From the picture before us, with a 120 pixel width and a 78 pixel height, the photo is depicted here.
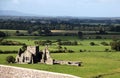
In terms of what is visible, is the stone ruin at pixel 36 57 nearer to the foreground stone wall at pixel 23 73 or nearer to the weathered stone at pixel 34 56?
the weathered stone at pixel 34 56

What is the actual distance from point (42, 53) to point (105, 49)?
2647 centimetres

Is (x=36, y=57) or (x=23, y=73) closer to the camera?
(x=23, y=73)

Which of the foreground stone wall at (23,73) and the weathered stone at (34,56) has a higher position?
the foreground stone wall at (23,73)

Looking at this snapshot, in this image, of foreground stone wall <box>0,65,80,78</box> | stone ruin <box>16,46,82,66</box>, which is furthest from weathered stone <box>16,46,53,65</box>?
foreground stone wall <box>0,65,80,78</box>

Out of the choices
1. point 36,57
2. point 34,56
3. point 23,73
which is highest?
point 23,73

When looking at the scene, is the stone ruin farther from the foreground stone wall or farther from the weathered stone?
the foreground stone wall

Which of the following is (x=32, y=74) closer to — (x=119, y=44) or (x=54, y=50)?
(x=54, y=50)

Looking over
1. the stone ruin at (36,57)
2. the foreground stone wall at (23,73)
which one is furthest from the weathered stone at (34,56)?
the foreground stone wall at (23,73)

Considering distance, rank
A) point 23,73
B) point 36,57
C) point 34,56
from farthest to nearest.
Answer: point 36,57, point 34,56, point 23,73

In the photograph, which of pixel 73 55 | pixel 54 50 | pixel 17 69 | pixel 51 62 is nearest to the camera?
pixel 17 69

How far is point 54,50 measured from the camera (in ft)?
229

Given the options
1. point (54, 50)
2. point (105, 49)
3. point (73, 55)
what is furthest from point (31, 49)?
point (105, 49)

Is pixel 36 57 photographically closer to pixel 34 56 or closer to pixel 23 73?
pixel 34 56

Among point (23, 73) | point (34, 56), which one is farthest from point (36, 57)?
point (23, 73)
